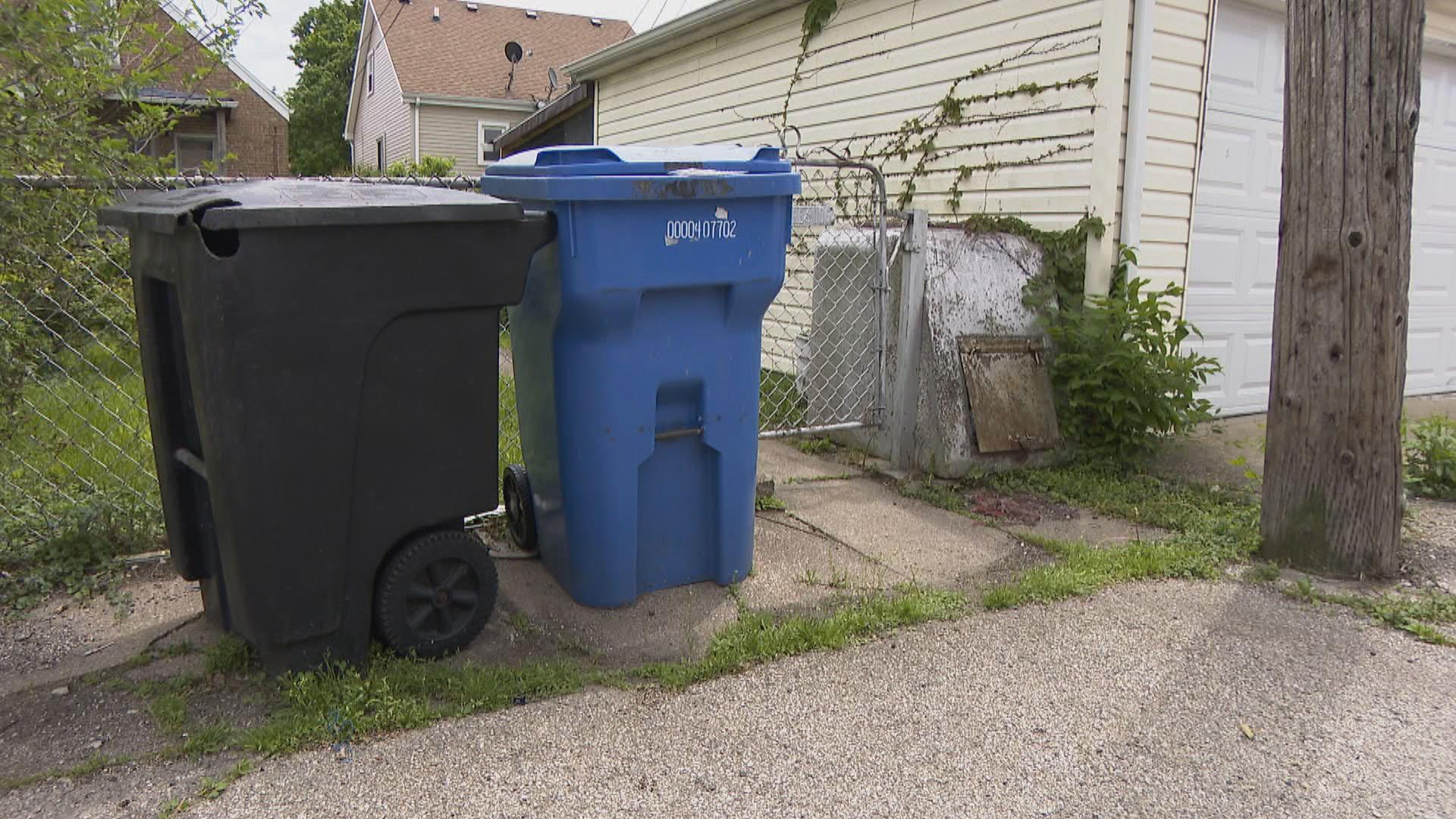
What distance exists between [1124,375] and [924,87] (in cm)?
277

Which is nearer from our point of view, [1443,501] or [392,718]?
[392,718]

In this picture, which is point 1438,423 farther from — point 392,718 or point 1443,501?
point 392,718

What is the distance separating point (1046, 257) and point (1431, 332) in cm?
408

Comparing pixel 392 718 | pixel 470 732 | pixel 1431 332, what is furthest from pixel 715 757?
pixel 1431 332

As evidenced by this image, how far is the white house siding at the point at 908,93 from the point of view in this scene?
583 centimetres

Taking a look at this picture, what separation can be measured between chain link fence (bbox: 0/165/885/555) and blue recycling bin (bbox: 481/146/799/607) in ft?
2.30

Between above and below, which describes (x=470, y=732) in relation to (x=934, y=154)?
below

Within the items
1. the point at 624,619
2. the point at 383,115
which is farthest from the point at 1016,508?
the point at 383,115

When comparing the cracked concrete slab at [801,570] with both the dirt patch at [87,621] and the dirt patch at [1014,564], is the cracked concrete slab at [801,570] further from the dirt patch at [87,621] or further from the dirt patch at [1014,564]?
the dirt patch at [87,621]

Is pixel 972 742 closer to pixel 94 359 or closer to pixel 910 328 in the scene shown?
pixel 910 328

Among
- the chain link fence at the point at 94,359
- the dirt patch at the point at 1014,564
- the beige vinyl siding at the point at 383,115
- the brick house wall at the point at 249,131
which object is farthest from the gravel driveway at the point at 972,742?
the beige vinyl siding at the point at 383,115

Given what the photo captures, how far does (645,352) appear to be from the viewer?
3344 mm

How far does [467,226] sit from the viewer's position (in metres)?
2.81

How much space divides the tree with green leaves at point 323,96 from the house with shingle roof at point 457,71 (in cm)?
1031
